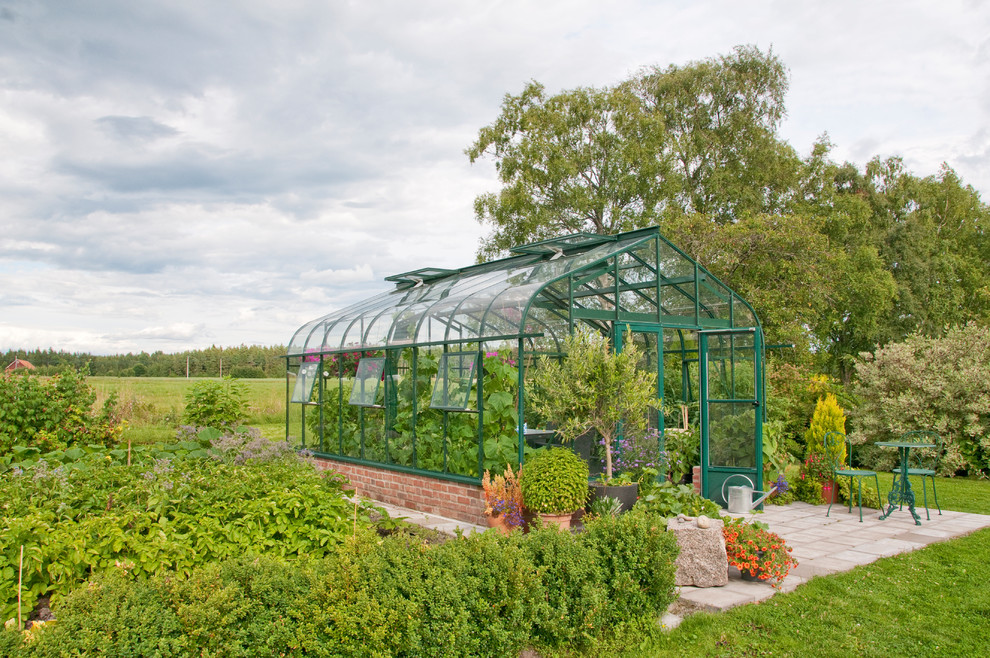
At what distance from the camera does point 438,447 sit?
7910mm

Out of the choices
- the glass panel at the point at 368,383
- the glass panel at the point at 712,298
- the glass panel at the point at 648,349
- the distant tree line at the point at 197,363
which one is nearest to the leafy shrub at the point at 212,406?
the glass panel at the point at 368,383

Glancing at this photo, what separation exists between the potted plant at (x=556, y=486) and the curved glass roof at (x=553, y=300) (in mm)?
1330

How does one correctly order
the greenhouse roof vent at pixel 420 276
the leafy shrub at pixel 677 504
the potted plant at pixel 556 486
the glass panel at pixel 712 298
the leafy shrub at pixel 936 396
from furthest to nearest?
1. the leafy shrub at pixel 936 396
2. the greenhouse roof vent at pixel 420 276
3. the glass panel at pixel 712 298
4. the potted plant at pixel 556 486
5. the leafy shrub at pixel 677 504

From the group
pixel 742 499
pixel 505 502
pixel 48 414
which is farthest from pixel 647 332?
pixel 48 414

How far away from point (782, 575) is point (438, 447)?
402 cm

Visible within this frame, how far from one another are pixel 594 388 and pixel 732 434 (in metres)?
2.85

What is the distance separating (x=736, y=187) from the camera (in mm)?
19656

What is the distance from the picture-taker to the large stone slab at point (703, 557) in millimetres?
→ 5113

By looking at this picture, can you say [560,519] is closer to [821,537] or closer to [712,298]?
[821,537]

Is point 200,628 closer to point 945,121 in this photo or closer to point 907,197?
point 945,121

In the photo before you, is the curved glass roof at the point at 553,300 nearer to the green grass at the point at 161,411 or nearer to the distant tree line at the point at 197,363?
the green grass at the point at 161,411

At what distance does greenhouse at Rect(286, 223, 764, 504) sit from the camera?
719 centimetres

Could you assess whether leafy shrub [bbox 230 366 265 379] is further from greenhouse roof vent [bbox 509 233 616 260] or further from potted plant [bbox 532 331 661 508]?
potted plant [bbox 532 331 661 508]

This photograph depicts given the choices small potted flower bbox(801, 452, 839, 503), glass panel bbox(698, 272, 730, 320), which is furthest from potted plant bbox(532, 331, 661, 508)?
small potted flower bbox(801, 452, 839, 503)
